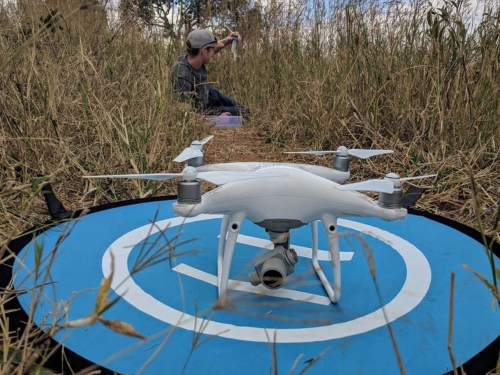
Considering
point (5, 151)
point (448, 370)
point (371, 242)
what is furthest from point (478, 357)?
point (5, 151)

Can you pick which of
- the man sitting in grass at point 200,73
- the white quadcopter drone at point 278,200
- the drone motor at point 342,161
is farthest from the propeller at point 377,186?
the man sitting in grass at point 200,73

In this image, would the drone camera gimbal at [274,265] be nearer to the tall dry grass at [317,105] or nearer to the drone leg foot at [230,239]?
the drone leg foot at [230,239]

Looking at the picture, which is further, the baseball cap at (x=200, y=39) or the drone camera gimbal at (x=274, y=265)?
the baseball cap at (x=200, y=39)

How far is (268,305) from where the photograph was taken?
0.55 meters

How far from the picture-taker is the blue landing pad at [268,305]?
2.53 ft

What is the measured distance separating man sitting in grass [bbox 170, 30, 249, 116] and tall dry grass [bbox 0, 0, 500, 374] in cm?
33

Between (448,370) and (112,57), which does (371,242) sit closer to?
(448,370)

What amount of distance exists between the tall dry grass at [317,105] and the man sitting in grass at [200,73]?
1.08 feet

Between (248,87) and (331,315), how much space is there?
120 inches

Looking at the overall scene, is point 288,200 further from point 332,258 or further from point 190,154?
point 190,154

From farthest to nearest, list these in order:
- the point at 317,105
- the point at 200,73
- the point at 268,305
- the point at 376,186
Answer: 1. the point at 200,73
2. the point at 317,105
3. the point at 376,186
4. the point at 268,305

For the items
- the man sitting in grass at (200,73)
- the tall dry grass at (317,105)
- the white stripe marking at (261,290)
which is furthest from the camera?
the man sitting in grass at (200,73)

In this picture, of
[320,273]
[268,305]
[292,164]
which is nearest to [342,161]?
[292,164]

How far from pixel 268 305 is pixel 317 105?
201 cm
